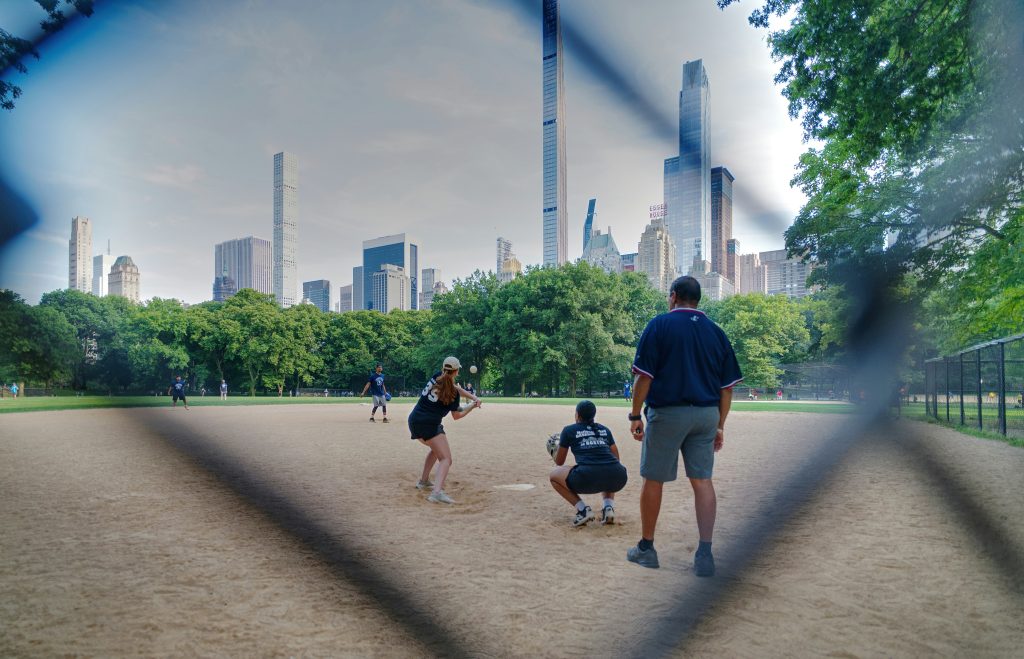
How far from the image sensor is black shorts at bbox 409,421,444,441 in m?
6.14

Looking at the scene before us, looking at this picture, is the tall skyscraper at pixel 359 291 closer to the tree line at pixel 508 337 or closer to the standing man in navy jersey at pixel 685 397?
the tree line at pixel 508 337

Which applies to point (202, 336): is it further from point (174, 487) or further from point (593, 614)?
point (593, 614)

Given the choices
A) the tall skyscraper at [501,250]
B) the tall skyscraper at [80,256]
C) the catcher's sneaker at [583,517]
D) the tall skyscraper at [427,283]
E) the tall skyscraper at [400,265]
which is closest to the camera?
the tall skyscraper at [80,256]

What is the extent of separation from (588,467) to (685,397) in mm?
1666

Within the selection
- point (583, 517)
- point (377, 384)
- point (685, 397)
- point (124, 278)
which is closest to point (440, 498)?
point (583, 517)

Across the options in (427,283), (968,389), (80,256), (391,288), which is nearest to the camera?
(80,256)

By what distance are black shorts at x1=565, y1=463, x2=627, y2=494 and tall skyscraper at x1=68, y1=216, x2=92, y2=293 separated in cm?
407

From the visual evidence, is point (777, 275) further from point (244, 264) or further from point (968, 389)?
point (968, 389)

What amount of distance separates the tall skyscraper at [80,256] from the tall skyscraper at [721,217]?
6.73ft

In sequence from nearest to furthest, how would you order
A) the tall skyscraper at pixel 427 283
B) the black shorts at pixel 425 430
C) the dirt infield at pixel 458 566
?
the dirt infield at pixel 458 566
the black shorts at pixel 425 430
the tall skyscraper at pixel 427 283

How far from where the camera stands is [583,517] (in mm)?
5059

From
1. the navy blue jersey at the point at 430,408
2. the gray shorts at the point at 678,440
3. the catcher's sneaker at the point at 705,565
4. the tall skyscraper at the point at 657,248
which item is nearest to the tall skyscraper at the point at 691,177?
the tall skyscraper at the point at 657,248

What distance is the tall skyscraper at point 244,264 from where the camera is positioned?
2541 millimetres

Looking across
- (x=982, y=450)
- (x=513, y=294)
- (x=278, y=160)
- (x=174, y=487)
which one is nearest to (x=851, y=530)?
(x=278, y=160)
